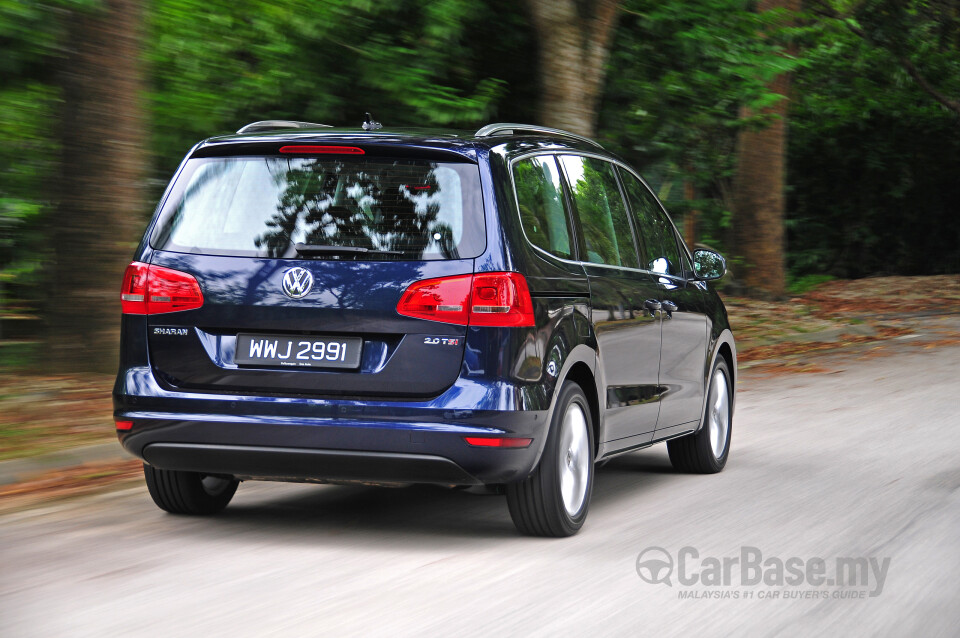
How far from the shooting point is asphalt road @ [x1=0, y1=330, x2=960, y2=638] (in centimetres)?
461

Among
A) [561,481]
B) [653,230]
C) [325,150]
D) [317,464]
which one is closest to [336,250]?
[325,150]

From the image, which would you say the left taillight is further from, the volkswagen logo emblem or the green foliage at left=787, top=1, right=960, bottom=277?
the green foliage at left=787, top=1, right=960, bottom=277

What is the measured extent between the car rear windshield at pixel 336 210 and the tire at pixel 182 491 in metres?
1.13

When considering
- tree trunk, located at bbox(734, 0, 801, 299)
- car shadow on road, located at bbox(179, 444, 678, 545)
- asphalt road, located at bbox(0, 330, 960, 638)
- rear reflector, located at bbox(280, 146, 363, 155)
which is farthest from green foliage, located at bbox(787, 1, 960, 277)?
rear reflector, located at bbox(280, 146, 363, 155)

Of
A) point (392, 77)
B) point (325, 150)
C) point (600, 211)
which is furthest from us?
point (392, 77)

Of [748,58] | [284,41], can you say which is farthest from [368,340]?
[748,58]

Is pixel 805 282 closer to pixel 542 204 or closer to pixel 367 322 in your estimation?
pixel 542 204

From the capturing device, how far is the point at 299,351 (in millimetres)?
5625

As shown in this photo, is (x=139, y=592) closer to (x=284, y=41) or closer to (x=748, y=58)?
(x=284, y=41)

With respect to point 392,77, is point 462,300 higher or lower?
lower

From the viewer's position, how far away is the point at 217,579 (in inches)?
203

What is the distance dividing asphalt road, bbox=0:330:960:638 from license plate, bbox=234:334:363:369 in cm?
80

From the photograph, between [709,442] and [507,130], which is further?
[709,442]

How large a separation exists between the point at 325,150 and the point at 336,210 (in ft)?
Result: 0.96
